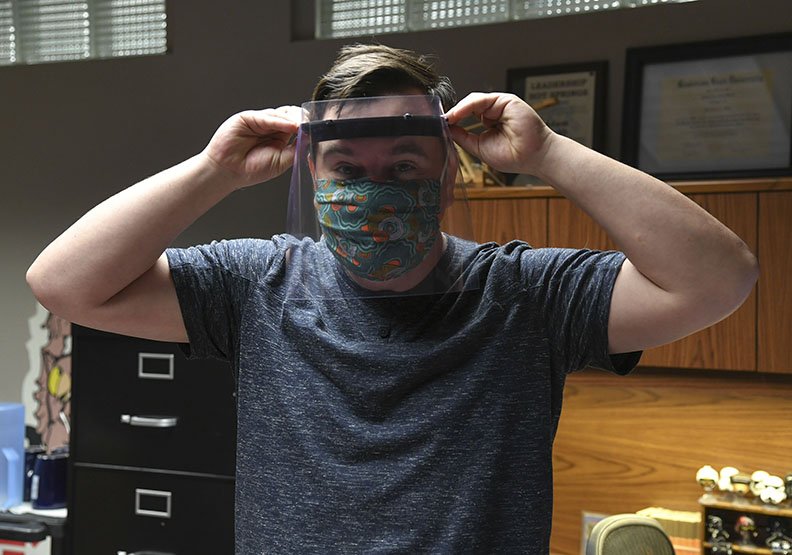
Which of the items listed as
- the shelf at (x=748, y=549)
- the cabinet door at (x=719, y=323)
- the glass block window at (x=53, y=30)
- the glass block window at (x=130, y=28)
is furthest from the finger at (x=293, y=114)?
the glass block window at (x=53, y=30)

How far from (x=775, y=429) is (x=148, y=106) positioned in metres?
2.50

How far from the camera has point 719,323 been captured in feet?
8.02

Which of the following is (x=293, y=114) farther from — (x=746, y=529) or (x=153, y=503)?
(x=153, y=503)

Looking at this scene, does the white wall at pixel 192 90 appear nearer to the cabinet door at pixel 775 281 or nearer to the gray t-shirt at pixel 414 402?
the cabinet door at pixel 775 281

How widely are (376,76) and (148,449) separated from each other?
6.91 feet

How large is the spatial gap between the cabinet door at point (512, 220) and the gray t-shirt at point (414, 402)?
1419mm

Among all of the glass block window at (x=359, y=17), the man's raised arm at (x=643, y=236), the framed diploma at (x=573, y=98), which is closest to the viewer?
the man's raised arm at (x=643, y=236)

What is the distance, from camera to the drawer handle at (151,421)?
9.46 ft

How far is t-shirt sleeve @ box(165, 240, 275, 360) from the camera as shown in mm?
1244

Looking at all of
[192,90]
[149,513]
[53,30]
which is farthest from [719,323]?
[53,30]

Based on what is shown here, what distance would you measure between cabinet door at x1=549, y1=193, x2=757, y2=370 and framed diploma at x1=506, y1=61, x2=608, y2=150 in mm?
338

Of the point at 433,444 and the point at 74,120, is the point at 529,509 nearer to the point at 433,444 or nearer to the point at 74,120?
the point at 433,444

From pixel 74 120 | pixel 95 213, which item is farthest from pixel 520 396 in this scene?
pixel 74 120

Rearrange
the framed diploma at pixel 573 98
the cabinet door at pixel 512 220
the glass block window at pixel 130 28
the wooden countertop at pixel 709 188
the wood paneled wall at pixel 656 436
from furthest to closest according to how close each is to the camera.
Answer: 1. the glass block window at pixel 130 28
2. the framed diploma at pixel 573 98
3. the cabinet door at pixel 512 220
4. the wood paneled wall at pixel 656 436
5. the wooden countertop at pixel 709 188
